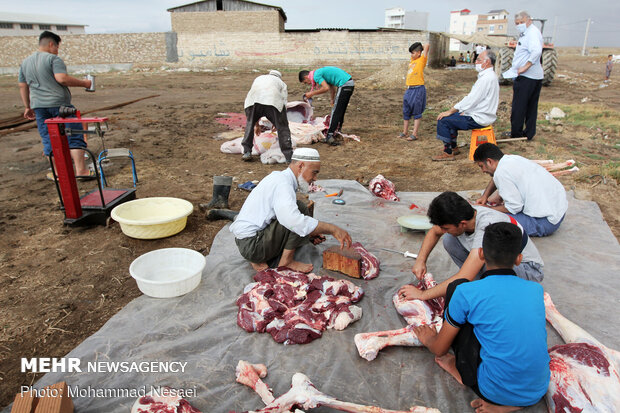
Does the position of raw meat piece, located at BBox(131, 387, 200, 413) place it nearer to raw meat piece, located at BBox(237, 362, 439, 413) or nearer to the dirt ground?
raw meat piece, located at BBox(237, 362, 439, 413)

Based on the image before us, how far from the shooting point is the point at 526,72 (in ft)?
22.4

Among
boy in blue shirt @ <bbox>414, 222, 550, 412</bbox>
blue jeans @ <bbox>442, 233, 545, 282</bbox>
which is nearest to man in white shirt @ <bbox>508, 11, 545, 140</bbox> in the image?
blue jeans @ <bbox>442, 233, 545, 282</bbox>

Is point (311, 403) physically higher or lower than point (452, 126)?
lower

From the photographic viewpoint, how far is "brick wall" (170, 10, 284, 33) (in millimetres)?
27453

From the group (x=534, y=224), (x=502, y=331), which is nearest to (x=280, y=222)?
(x=502, y=331)

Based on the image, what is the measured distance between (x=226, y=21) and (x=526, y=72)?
25.6 m

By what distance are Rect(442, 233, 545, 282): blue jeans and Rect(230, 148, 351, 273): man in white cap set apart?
0.80 m

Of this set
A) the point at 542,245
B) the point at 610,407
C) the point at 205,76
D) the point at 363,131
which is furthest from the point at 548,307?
the point at 205,76

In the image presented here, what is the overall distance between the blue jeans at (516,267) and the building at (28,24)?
46985 millimetres

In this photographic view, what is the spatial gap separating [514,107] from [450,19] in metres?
95.2

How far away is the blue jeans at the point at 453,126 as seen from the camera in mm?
6027

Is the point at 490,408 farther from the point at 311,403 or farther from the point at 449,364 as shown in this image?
the point at 311,403

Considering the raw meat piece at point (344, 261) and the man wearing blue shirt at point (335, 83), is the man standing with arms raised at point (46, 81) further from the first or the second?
the man wearing blue shirt at point (335, 83)

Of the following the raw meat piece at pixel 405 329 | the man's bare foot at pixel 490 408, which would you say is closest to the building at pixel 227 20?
the raw meat piece at pixel 405 329
